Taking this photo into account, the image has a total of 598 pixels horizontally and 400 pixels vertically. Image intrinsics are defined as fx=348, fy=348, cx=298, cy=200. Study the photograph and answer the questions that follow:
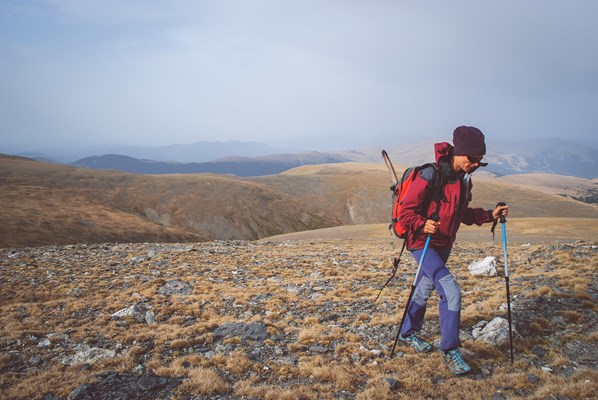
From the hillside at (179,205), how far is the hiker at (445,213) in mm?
46274

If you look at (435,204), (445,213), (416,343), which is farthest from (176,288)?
(445,213)

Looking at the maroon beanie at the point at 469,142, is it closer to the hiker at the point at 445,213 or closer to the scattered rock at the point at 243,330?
the hiker at the point at 445,213

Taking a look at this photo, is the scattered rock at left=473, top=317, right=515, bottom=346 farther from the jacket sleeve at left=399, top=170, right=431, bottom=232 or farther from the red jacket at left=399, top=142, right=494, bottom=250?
the jacket sleeve at left=399, top=170, right=431, bottom=232

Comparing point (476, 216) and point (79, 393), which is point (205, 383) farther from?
point (476, 216)

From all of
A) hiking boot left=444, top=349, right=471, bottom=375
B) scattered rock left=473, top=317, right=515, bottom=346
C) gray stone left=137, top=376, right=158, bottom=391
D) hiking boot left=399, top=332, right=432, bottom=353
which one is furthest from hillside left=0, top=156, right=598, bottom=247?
scattered rock left=473, top=317, right=515, bottom=346

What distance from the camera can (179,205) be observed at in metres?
106

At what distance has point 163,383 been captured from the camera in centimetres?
703

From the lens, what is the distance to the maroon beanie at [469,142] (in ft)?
21.6

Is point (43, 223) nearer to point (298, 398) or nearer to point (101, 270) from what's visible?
point (101, 270)

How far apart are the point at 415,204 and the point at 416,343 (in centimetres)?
354

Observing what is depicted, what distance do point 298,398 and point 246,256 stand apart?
1608 centimetres

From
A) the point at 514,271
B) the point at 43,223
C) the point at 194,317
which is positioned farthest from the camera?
the point at 43,223

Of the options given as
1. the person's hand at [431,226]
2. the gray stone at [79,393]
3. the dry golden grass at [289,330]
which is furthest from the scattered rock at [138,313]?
the person's hand at [431,226]

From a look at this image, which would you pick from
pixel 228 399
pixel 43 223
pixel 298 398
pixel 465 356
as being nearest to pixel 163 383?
pixel 228 399
